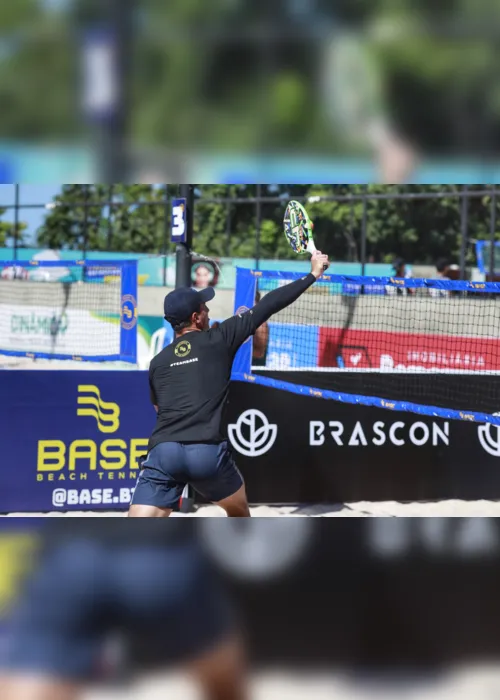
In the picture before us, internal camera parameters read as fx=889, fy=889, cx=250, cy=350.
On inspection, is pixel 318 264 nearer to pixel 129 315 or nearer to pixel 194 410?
pixel 194 410

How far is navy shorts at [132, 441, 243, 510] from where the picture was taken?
4.47 metres

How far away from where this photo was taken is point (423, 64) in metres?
1.24

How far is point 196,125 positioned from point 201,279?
11.1m

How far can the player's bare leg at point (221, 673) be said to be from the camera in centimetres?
171

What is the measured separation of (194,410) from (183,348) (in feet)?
1.18

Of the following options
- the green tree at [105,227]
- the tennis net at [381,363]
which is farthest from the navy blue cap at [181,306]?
the green tree at [105,227]

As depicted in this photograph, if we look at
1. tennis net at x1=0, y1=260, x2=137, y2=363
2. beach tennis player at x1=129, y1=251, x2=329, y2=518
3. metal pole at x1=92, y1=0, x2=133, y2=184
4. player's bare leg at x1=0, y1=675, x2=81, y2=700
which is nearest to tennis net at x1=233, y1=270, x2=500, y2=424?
beach tennis player at x1=129, y1=251, x2=329, y2=518

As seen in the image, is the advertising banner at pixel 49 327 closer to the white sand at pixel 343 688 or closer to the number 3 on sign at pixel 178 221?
the number 3 on sign at pixel 178 221

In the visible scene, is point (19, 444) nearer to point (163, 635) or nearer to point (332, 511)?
point (332, 511)

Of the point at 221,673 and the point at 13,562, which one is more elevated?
the point at 13,562

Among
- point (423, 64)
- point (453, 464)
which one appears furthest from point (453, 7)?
point (453, 464)

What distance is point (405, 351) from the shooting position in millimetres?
8883

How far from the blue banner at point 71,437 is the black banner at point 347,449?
33.9 inches

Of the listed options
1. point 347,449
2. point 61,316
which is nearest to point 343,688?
point 347,449
